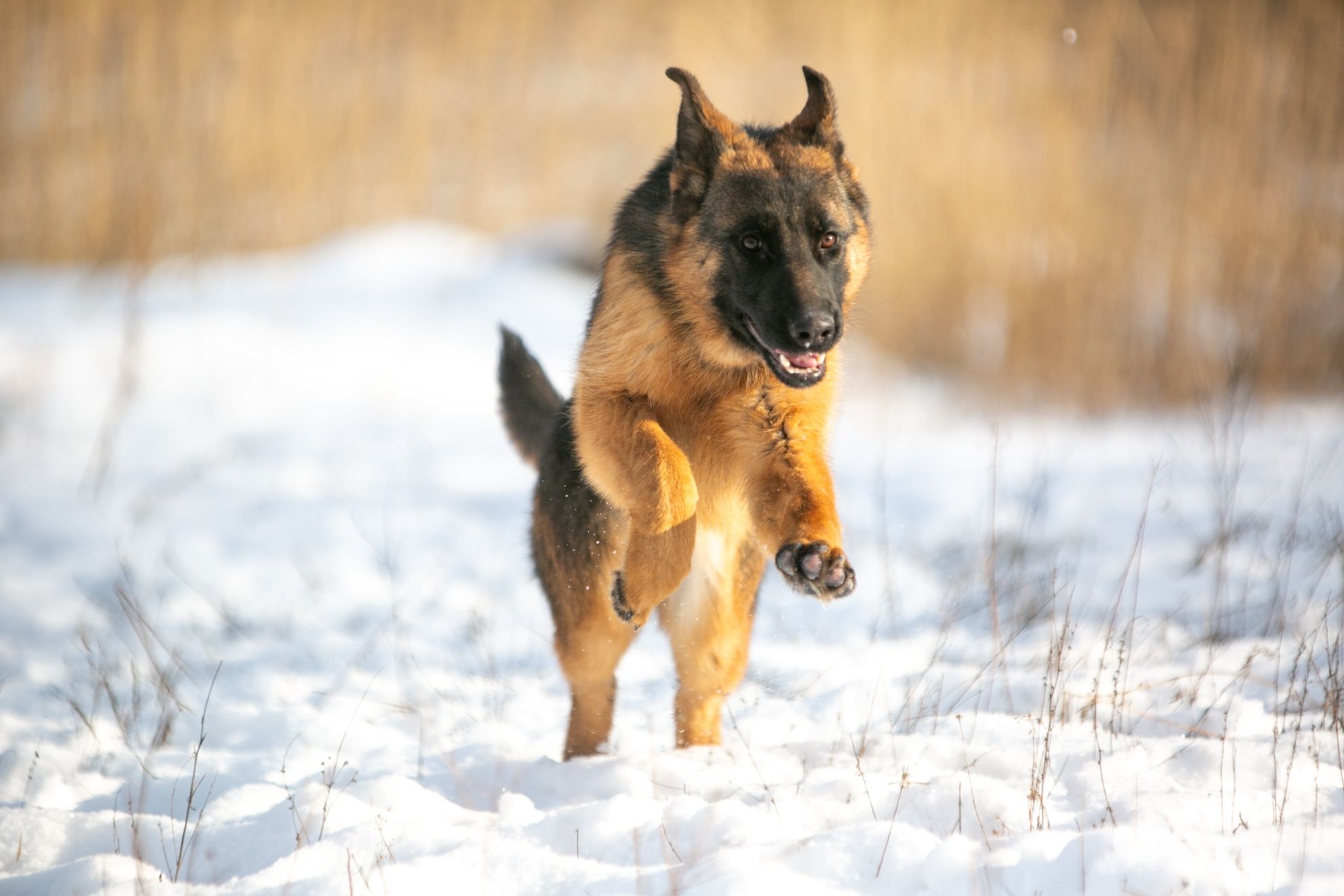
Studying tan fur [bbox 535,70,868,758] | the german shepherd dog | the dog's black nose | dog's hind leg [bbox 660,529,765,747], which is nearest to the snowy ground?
dog's hind leg [bbox 660,529,765,747]

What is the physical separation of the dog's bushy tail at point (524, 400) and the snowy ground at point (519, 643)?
1255 millimetres

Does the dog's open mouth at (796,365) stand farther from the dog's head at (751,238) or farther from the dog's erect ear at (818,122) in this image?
the dog's erect ear at (818,122)

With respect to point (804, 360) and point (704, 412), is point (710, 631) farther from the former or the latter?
point (804, 360)

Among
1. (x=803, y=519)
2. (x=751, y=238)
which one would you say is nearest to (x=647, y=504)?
(x=803, y=519)

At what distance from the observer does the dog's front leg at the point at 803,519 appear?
3166 mm

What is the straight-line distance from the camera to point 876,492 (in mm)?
7945

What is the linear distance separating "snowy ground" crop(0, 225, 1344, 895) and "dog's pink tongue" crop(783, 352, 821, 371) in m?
0.86

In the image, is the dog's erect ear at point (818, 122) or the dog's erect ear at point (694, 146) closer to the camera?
the dog's erect ear at point (694, 146)

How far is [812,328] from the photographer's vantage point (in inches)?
131

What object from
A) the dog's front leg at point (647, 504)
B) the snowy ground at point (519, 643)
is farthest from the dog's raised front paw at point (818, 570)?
the snowy ground at point (519, 643)

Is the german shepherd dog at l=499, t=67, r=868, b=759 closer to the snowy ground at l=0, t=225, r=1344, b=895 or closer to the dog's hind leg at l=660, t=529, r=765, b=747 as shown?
the dog's hind leg at l=660, t=529, r=765, b=747

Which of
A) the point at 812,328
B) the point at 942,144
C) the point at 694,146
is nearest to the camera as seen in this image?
the point at 812,328

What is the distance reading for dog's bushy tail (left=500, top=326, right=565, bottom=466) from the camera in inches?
181

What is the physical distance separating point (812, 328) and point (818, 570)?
0.81 meters
